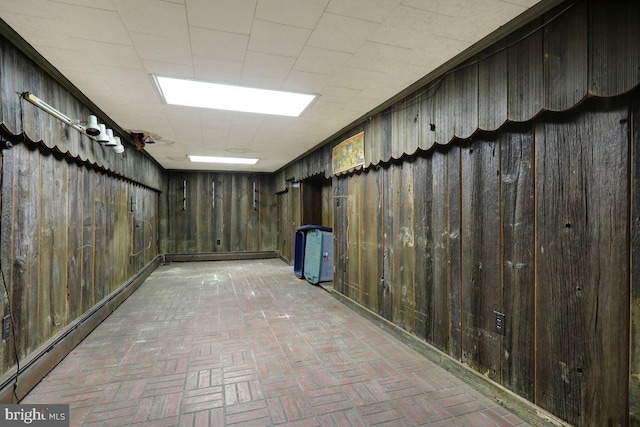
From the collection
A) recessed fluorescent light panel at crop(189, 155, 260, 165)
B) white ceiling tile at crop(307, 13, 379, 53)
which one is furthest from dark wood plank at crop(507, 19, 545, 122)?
recessed fluorescent light panel at crop(189, 155, 260, 165)

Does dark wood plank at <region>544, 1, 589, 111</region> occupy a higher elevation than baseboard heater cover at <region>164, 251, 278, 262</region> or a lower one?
higher

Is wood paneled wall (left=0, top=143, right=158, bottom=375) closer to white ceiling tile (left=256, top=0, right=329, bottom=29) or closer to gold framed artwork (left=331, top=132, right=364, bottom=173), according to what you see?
white ceiling tile (left=256, top=0, right=329, bottom=29)

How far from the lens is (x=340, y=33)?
75.4 inches

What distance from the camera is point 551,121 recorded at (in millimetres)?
1700

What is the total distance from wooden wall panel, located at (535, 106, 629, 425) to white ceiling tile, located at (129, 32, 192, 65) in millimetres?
2373

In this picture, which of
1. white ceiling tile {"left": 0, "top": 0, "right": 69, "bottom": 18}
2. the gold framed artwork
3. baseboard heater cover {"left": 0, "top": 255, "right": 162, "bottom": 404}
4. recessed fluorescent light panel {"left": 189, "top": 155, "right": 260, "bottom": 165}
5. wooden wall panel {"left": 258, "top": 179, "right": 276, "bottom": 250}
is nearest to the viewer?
white ceiling tile {"left": 0, "top": 0, "right": 69, "bottom": 18}

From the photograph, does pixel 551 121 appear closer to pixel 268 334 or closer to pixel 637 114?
pixel 637 114

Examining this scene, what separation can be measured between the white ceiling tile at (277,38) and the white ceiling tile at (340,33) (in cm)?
8

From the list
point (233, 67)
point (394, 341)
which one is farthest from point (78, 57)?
point (394, 341)

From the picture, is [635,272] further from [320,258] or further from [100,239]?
[100,239]

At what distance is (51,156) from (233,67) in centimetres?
177

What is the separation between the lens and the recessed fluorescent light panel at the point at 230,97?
2.74 meters

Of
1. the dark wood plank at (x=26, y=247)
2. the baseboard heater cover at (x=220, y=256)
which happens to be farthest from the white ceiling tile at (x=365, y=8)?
the baseboard heater cover at (x=220, y=256)

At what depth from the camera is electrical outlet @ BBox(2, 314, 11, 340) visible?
6.39ft
